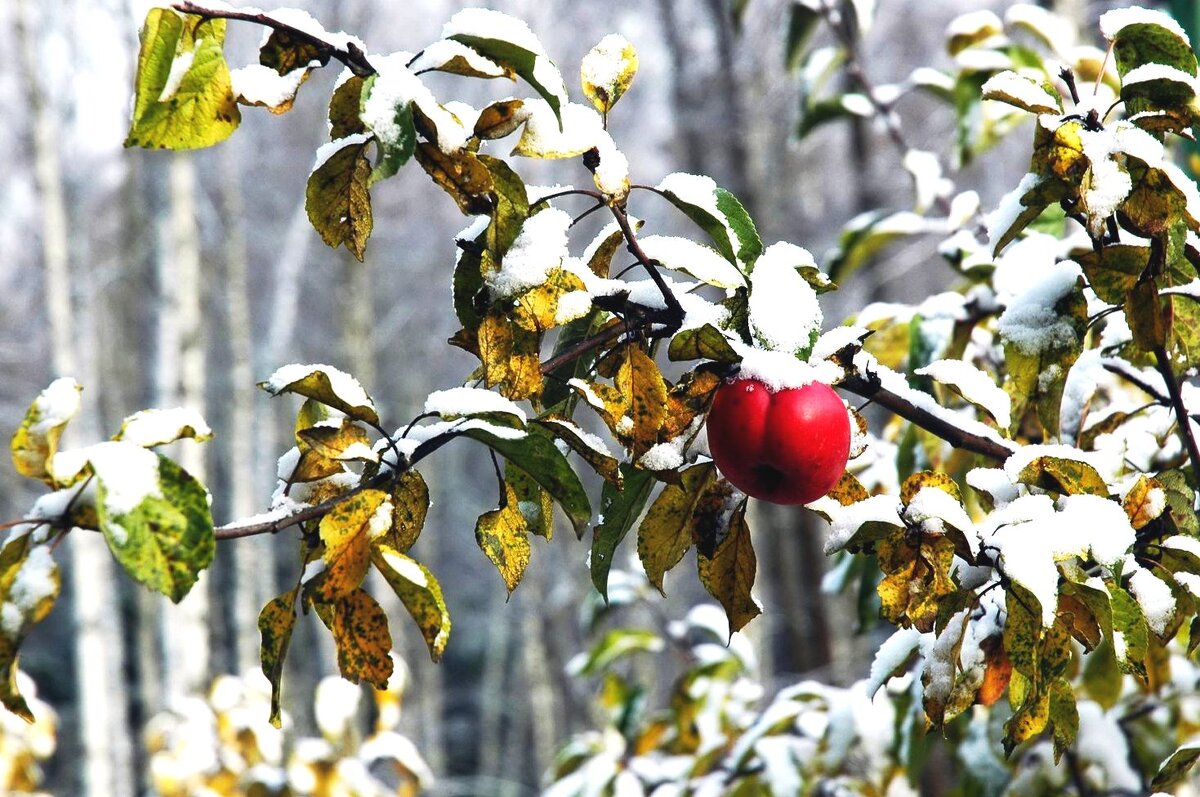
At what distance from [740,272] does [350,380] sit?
266 mm

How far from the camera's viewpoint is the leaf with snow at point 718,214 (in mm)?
705

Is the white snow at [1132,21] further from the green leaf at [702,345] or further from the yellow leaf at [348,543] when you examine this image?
the yellow leaf at [348,543]

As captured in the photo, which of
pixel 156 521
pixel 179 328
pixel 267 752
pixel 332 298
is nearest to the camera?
pixel 156 521

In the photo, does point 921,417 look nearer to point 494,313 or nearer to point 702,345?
point 702,345

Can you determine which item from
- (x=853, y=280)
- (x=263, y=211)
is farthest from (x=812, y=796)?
(x=263, y=211)

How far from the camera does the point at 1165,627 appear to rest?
2.43 ft

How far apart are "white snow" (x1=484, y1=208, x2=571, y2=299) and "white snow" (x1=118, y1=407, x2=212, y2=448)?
0.20 metres

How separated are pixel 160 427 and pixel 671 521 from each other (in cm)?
34

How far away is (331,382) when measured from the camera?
68cm

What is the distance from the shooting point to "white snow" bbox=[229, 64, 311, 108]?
67cm

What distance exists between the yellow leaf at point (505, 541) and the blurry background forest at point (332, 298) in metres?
2.26

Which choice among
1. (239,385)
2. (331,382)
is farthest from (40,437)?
(239,385)


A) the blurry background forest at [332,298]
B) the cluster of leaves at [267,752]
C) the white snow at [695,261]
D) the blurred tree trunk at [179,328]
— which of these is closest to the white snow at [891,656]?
the white snow at [695,261]

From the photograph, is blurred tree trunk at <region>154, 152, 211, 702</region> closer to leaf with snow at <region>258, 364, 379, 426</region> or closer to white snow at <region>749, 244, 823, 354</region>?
leaf with snow at <region>258, 364, 379, 426</region>
